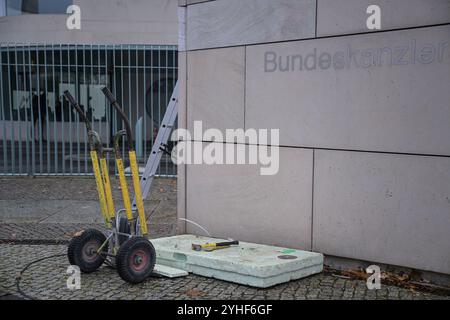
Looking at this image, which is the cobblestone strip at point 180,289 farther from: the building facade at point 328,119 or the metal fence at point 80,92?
the metal fence at point 80,92

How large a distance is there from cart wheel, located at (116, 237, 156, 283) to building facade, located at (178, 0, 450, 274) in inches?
61.5

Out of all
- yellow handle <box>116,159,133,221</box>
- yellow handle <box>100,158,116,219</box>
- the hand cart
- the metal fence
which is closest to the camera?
the hand cart

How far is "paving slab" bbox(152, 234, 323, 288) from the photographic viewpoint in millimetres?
5055

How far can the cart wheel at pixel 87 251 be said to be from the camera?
17.6ft

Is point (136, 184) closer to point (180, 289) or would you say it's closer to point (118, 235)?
point (118, 235)

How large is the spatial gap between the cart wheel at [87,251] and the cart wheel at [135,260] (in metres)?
0.53

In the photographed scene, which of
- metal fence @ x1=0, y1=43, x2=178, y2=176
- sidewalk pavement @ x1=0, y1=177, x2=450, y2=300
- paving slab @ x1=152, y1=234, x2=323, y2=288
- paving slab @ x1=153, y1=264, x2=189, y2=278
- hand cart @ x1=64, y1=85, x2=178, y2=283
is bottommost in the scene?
sidewalk pavement @ x1=0, y1=177, x2=450, y2=300

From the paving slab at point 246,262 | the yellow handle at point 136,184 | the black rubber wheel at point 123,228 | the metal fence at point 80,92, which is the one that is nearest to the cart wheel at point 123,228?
the black rubber wheel at point 123,228

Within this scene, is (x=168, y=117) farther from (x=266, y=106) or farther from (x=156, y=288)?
(x=156, y=288)

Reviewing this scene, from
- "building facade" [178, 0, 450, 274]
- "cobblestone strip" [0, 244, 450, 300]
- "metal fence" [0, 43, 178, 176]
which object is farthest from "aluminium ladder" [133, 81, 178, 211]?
"metal fence" [0, 43, 178, 176]

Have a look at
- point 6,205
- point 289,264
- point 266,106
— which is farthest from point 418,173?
point 6,205

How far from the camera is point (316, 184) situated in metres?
5.80

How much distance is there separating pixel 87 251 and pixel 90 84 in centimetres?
869

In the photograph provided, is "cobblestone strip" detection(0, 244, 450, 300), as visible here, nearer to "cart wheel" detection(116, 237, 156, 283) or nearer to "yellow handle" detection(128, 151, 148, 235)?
"cart wheel" detection(116, 237, 156, 283)
